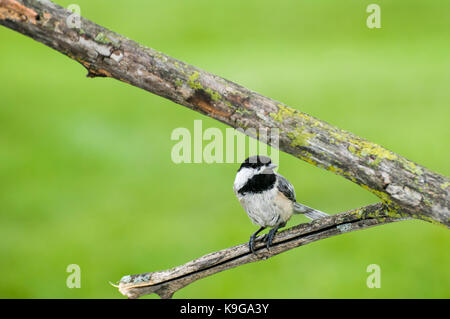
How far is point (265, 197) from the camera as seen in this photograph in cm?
268

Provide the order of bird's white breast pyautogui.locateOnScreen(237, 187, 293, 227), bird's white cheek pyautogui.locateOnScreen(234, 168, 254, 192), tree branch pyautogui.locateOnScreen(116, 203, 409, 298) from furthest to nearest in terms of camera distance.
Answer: bird's white breast pyautogui.locateOnScreen(237, 187, 293, 227), bird's white cheek pyautogui.locateOnScreen(234, 168, 254, 192), tree branch pyautogui.locateOnScreen(116, 203, 409, 298)

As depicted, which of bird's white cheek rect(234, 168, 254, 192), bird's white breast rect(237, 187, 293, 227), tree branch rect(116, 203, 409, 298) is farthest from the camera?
bird's white breast rect(237, 187, 293, 227)

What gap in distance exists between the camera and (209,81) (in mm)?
2164

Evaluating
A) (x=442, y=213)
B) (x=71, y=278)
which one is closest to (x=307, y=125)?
(x=442, y=213)

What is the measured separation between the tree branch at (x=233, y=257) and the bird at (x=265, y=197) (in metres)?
0.06

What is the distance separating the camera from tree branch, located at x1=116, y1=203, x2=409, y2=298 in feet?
7.68

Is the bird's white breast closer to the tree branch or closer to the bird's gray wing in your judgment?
the bird's gray wing

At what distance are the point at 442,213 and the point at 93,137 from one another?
526 cm

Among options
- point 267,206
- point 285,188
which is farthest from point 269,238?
point 285,188

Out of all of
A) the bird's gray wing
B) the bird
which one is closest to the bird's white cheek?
the bird

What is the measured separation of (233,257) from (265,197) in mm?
366

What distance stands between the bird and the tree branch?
0.06 meters

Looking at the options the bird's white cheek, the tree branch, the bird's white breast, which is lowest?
the tree branch

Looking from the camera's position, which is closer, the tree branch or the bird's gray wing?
the tree branch
